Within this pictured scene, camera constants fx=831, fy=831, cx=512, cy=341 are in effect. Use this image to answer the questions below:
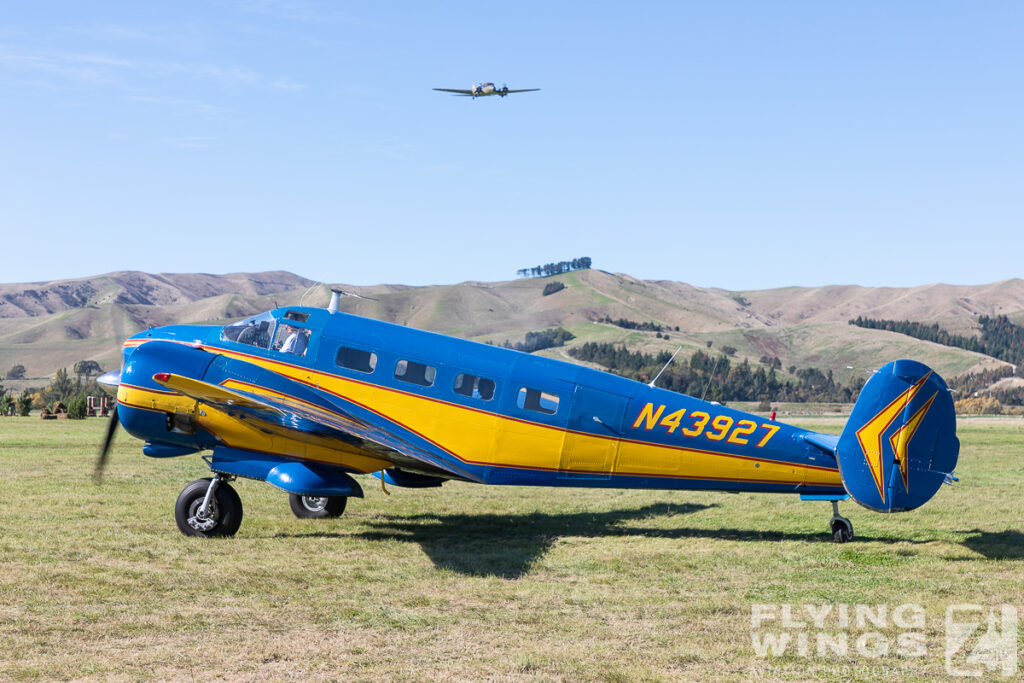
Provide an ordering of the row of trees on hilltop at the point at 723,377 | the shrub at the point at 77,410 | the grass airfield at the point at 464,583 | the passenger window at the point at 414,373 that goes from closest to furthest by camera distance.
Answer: the grass airfield at the point at 464,583 → the passenger window at the point at 414,373 → the shrub at the point at 77,410 → the row of trees on hilltop at the point at 723,377

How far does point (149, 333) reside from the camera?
14578mm

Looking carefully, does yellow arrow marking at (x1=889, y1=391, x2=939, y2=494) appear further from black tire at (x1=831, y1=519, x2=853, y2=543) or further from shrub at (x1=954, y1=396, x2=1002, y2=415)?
shrub at (x1=954, y1=396, x2=1002, y2=415)

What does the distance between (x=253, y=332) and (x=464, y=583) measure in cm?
609

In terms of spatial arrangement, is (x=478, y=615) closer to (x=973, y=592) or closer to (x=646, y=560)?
(x=646, y=560)

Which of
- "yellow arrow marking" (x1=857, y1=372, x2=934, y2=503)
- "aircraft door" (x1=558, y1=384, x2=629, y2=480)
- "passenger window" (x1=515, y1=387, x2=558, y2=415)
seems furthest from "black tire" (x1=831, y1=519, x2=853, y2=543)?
"passenger window" (x1=515, y1=387, x2=558, y2=415)

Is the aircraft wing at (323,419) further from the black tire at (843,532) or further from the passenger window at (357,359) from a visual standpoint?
the black tire at (843,532)

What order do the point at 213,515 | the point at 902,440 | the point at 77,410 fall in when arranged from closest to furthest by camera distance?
the point at 902,440 → the point at 213,515 → the point at 77,410

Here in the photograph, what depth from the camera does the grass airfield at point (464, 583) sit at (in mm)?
7309

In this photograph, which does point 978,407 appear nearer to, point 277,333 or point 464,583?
point 277,333

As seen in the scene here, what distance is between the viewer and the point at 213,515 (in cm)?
1276

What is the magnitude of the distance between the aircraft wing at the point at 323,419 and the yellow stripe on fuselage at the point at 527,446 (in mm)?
134

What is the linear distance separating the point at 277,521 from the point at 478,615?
6.77 m

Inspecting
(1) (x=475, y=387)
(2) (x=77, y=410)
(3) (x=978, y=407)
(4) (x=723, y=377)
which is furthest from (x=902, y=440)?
(4) (x=723, y=377)

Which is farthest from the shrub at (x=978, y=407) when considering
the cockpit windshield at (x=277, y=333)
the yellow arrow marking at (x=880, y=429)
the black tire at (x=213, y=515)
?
the black tire at (x=213, y=515)
